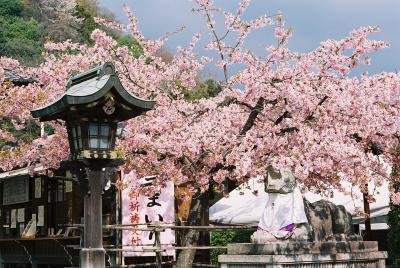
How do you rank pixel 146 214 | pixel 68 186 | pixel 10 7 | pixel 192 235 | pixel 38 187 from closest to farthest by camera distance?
pixel 192 235
pixel 146 214
pixel 68 186
pixel 38 187
pixel 10 7

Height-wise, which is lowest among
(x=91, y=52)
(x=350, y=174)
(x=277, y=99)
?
(x=350, y=174)

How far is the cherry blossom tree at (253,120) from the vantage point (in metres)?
13.2

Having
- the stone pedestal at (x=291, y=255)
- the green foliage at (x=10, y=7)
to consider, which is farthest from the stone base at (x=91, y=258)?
the green foliage at (x=10, y=7)

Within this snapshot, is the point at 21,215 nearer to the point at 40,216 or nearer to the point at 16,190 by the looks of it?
the point at 16,190

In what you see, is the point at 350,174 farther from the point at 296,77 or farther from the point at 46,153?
the point at 46,153

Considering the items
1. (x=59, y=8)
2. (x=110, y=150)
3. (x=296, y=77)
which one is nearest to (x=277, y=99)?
(x=296, y=77)

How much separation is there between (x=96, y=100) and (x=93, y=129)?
57cm

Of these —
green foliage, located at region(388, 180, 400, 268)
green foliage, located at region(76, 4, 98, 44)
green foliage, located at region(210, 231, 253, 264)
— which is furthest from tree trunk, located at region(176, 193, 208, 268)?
green foliage, located at region(76, 4, 98, 44)

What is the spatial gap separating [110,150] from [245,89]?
462cm

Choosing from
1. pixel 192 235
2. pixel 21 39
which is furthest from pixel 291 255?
pixel 21 39

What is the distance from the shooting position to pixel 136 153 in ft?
46.6

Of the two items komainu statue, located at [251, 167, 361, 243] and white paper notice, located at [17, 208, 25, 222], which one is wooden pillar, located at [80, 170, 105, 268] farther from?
white paper notice, located at [17, 208, 25, 222]

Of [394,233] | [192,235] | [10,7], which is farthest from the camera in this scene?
[10,7]

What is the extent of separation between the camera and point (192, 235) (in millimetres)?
14414
